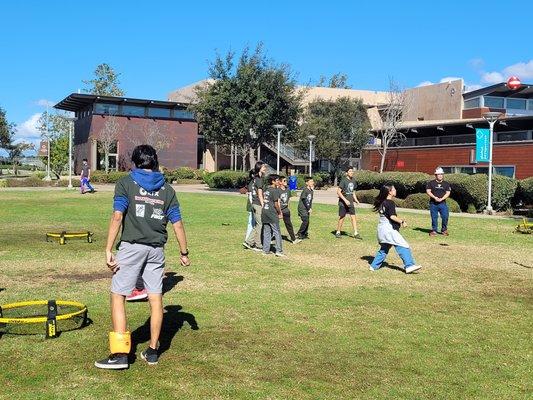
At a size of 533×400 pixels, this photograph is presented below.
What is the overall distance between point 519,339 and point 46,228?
12.4 meters

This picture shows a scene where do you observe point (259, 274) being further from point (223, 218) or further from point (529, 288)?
point (223, 218)

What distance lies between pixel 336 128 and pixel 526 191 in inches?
1114

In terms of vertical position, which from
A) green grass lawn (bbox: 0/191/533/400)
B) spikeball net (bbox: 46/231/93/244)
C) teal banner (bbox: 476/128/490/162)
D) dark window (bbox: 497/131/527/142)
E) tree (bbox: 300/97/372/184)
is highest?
tree (bbox: 300/97/372/184)

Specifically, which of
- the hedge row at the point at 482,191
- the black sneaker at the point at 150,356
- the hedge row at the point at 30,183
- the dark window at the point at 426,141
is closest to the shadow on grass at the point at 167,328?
the black sneaker at the point at 150,356

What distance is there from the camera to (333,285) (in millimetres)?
8555

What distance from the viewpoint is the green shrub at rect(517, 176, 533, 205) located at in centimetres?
2231

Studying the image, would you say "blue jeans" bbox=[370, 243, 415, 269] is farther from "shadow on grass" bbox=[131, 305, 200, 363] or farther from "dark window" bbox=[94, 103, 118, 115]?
"dark window" bbox=[94, 103, 118, 115]

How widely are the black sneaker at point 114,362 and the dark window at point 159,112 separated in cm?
5521

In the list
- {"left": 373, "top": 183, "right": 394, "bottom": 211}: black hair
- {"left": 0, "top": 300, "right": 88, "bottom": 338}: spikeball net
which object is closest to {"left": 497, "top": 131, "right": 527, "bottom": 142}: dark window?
{"left": 373, "top": 183, "right": 394, "bottom": 211}: black hair

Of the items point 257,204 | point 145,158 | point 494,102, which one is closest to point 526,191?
point 257,204

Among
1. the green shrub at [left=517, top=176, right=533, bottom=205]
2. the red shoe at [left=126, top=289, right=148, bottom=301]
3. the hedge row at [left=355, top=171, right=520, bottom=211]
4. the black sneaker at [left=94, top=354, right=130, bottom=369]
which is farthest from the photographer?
the hedge row at [left=355, top=171, right=520, bottom=211]

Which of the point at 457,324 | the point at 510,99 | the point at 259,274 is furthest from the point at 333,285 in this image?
the point at 510,99

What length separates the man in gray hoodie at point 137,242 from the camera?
15.7 ft

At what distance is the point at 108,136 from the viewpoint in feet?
178
